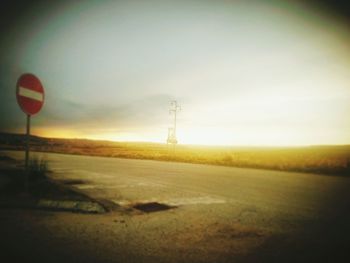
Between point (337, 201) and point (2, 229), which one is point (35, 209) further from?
point (337, 201)

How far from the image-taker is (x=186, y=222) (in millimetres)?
5684

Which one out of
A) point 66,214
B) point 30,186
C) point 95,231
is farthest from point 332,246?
point 30,186

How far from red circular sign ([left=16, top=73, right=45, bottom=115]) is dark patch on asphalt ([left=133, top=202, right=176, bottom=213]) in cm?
377

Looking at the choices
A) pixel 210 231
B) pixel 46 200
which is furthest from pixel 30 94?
pixel 210 231

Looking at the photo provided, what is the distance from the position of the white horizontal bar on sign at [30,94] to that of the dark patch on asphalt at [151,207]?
155 inches

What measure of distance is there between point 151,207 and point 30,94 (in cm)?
436

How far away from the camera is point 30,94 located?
7016 mm

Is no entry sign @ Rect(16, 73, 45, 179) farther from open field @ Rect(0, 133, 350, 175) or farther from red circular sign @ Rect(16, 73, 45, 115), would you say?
open field @ Rect(0, 133, 350, 175)

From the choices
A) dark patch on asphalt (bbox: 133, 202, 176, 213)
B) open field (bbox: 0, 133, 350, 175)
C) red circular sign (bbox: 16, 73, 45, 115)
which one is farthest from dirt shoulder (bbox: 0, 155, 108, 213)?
open field (bbox: 0, 133, 350, 175)

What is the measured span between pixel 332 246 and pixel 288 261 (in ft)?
3.74

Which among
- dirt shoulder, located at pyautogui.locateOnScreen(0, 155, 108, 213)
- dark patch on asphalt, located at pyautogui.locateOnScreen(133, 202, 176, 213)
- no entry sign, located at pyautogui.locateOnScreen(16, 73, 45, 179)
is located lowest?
dark patch on asphalt, located at pyautogui.locateOnScreen(133, 202, 176, 213)

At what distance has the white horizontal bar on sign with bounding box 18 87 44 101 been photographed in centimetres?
676

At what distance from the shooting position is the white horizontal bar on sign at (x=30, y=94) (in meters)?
6.76

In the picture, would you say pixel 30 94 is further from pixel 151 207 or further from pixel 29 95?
pixel 151 207
